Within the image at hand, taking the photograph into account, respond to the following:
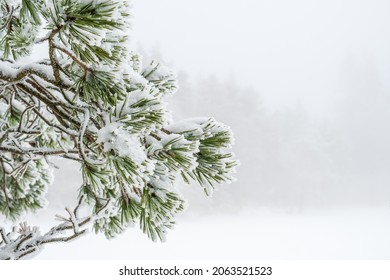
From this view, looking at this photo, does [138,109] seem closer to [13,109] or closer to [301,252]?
[13,109]

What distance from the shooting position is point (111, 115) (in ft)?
5.47

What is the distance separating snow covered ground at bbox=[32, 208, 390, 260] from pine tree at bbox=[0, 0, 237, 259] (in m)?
17.6

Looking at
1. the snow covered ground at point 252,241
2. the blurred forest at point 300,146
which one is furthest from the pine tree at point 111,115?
the blurred forest at point 300,146

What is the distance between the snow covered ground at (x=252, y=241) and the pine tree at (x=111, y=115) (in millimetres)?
17646

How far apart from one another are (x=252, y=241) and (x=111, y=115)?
25436 millimetres

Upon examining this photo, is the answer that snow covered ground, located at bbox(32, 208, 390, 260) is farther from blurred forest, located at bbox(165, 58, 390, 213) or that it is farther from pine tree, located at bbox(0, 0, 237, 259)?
pine tree, located at bbox(0, 0, 237, 259)

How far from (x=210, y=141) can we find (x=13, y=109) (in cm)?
158

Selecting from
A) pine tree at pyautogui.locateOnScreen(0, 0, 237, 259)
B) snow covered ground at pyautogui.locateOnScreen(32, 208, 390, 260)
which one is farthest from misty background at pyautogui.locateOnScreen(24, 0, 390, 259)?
pine tree at pyautogui.locateOnScreen(0, 0, 237, 259)

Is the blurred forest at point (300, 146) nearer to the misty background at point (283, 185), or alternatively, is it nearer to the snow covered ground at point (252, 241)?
the misty background at point (283, 185)

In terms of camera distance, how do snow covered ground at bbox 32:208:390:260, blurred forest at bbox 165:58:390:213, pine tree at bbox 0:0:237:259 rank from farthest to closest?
blurred forest at bbox 165:58:390:213 → snow covered ground at bbox 32:208:390:260 → pine tree at bbox 0:0:237:259

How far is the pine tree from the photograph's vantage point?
1551 millimetres

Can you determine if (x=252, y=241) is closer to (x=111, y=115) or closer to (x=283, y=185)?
(x=283, y=185)

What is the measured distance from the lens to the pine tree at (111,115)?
1551mm

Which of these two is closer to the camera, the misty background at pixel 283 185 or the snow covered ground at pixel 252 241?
the snow covered ground at pixel 252 241
